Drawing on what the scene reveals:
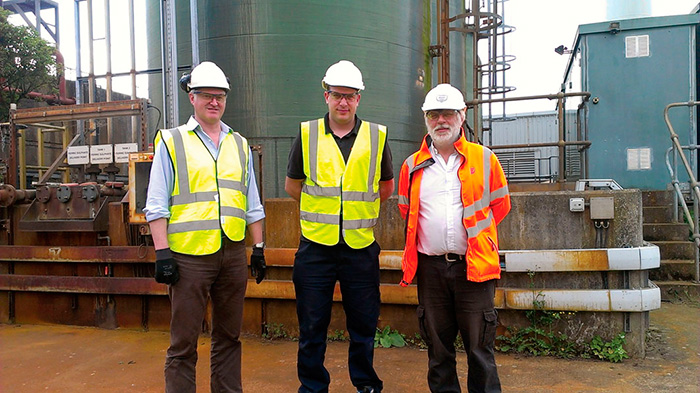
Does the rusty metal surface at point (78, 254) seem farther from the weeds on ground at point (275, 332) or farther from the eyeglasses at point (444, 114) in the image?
the eyeglasses at point (444, 114)

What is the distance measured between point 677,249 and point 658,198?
89cm

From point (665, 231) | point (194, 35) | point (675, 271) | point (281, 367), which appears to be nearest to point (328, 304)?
point (281, 367)

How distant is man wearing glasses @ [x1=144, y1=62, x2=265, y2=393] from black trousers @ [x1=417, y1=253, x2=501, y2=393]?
1108mm

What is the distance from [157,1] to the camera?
250 inches

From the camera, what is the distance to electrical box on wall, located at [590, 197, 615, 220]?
3994 millimetres

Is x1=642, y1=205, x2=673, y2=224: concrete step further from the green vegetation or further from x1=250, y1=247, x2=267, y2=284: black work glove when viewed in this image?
x1=250, y1=247, x2=267, y2=284: black work glove

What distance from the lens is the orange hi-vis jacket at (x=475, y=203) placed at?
2867 mm

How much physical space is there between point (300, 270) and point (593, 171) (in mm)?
6434

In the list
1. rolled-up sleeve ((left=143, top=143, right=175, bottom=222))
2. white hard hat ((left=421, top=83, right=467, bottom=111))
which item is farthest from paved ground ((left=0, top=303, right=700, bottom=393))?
white hard hat ((left=421, top=83, right=467, bottom=111))

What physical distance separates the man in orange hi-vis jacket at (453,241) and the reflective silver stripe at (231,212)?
3.25 feet

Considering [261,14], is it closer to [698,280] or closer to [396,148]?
[396,148]

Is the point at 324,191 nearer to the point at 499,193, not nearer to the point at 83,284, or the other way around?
the point at 499,193

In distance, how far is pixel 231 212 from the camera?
300 cm

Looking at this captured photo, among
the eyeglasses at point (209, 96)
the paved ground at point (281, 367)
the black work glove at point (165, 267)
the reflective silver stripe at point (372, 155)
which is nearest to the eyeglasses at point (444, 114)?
the reflective silver stripe at point (372, 155)
